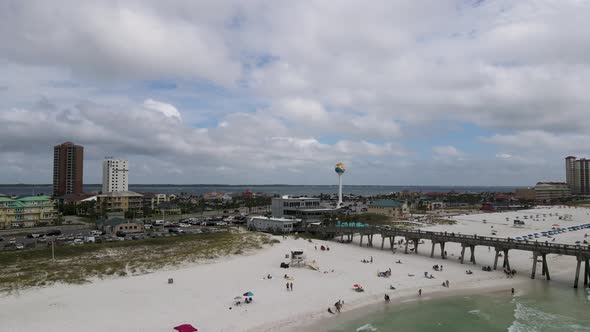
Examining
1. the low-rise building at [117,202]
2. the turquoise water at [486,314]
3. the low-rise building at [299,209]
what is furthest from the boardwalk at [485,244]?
the low-rise building at [117,202]

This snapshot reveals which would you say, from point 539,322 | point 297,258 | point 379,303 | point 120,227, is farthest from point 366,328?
point 120,227

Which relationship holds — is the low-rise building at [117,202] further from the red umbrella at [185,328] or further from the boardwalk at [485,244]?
the red umbrella at [185,328]

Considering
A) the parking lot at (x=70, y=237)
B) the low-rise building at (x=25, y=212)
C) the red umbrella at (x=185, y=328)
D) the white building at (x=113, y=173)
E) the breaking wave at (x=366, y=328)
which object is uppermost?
the white building at (x=113, y=173)

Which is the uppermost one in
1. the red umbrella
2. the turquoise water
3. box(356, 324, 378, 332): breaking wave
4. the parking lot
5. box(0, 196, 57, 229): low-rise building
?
box(0, 196, 57, 229): low-rise building

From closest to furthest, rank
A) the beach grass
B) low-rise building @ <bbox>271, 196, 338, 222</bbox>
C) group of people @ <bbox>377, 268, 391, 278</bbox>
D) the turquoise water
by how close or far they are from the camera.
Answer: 1. the turquoise water
2. the beach grass
3. group of people @ <bbox>377, 268, 391, 278</bbox>
4. low-rise building @ <bbox>271, 196, 338, 222</bbox>

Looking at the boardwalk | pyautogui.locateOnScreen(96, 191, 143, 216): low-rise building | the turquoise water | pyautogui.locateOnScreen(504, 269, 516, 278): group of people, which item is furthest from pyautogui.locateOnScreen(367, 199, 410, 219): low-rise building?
the turquoise water

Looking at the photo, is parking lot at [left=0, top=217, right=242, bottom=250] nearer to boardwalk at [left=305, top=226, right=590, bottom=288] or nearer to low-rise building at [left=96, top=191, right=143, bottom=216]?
boardwalk at [left=305, top=226, right=590, bottom=288]

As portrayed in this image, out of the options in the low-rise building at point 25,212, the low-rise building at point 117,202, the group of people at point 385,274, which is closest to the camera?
the group of people at point 385,274
